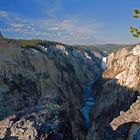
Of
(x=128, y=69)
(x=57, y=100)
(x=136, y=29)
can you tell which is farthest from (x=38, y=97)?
(x=136, y=29)

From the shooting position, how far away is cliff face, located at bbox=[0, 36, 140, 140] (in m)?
14.4

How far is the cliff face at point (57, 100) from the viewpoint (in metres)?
14.4

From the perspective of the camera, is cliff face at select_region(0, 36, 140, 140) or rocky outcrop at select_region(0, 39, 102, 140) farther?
cliff face at select_region(0, 36, 140, 140)

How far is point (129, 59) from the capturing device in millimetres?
76188

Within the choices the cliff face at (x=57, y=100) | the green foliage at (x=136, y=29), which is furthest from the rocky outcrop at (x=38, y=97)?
the green foliage at (x=136, y=29)

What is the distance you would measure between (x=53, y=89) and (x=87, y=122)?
9260 mm

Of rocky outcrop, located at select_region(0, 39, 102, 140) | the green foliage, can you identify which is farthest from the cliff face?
the green foliage

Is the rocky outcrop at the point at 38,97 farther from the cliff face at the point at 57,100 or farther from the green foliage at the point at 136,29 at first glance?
the green foliage at the point at 136,29

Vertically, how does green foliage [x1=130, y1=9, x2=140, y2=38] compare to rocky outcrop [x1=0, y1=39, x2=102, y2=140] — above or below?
above

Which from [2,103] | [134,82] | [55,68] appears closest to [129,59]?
[134,82]

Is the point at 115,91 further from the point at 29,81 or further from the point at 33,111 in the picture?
the point at 33,111

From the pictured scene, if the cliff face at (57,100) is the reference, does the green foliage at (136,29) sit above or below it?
above

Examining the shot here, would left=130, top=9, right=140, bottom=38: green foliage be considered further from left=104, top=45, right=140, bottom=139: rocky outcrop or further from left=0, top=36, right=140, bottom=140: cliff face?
left=104, top=45, right=140, bottom=139: rocky outcrop

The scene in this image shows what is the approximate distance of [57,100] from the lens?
58.2 feet
